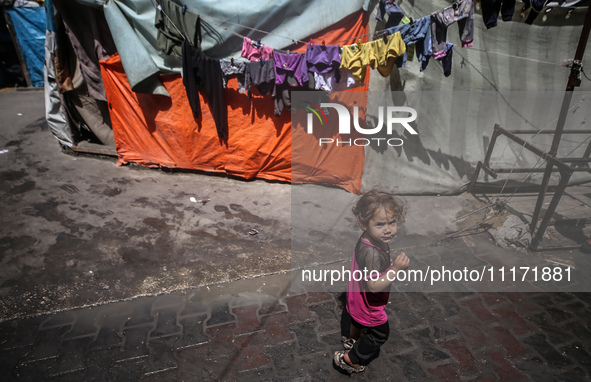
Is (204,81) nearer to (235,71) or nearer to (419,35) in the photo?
(235,71)

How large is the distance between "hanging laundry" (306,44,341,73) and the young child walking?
11.7ft

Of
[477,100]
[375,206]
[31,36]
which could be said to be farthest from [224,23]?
[31,36]

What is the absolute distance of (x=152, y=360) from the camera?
3658 millimetres

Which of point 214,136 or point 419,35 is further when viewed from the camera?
point 214,136

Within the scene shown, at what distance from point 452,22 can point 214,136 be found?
4619 millimetres

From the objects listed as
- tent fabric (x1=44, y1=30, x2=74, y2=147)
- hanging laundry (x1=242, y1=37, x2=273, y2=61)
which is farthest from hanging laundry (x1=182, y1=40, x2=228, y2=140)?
tent fabric (x1=44, y1=30, x2=74, y2=147)

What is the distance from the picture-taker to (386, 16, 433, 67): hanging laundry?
5043 millimetres

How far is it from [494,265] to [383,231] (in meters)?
3.19

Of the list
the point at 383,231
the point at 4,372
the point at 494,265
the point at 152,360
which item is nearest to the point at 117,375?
the point at 152,360

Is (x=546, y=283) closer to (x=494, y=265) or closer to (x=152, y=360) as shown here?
(x=494, y=265)

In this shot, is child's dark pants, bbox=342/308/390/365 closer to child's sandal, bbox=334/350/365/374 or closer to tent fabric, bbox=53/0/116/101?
child's sandal, bbox=334/350/365/374

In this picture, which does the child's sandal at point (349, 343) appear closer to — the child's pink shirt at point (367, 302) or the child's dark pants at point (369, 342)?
the child's dark pants at point (369, 342)

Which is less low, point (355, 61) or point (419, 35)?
point (419, 35)

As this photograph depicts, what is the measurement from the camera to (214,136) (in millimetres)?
7367
